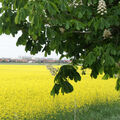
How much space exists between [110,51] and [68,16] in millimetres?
946

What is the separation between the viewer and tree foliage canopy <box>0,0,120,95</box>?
8.28ft

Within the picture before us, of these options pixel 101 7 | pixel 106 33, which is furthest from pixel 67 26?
pixel 106 33

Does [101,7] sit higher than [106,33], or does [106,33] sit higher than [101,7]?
[101,7]

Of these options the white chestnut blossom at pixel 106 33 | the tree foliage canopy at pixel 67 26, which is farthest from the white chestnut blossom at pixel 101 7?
the white chestnut blossom at pixel 106 33

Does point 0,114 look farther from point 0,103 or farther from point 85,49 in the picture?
point 85,49

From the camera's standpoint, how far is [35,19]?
2385mm

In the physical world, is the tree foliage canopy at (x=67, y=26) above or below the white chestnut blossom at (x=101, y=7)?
below

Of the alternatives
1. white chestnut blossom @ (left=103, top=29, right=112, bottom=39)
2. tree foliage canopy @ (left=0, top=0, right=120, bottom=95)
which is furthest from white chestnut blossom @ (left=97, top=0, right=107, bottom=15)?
white chestnut blossom @ (left=103, top=29, right=112, bottom=39)

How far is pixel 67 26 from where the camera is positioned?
304cm

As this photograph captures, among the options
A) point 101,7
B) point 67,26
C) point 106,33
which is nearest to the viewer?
point 67,26

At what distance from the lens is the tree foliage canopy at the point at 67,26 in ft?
8.28

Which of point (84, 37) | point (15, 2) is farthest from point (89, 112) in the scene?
point (15, 2)

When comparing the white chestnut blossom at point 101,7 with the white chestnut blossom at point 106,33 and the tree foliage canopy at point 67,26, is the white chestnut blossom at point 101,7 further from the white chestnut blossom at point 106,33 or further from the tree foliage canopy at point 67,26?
the white chestnut blossom at point 106,33

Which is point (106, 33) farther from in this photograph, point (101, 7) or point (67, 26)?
point (67, 26)
